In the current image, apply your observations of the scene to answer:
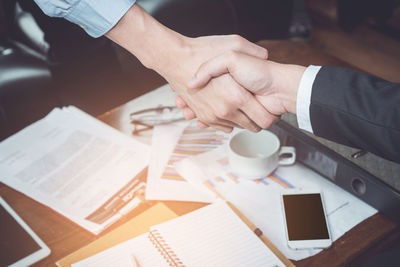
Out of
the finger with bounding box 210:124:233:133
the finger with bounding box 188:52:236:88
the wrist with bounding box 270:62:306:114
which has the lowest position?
the finger with bounding box 210:124:233:133

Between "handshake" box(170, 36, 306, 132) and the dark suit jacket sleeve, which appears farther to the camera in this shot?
"handshake" box(170, 36, 306, 132)

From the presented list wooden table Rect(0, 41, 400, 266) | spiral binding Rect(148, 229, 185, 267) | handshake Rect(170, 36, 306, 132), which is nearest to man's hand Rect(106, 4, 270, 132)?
handshake Rect(170, 36, 306, 132)

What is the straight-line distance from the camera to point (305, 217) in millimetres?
778

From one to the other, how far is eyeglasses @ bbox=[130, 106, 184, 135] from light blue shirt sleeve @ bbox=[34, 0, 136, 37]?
270mm

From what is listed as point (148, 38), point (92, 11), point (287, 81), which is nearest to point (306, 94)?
point (287, 81)

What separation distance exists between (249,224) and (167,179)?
0.23 metres

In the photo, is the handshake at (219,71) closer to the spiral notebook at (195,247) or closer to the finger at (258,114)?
the finger at (258,114)

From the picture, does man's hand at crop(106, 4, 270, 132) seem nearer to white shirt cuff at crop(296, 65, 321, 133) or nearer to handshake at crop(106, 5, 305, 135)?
Answer: handshake at crop(106, 5, 305, 135)

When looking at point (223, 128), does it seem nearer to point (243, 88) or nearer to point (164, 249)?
point (243, 88)

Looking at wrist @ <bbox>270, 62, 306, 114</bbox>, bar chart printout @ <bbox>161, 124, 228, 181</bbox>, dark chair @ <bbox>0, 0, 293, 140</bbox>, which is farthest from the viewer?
dark chair @ <bbox>0, 0, 293, 140</bbox>

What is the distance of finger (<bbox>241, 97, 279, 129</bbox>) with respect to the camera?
0.90m

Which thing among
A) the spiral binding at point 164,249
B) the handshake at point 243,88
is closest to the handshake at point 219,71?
the handshake at point 243,88

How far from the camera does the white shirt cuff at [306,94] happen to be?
77 cm

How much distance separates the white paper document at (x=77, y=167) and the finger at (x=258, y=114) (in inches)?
11.0
